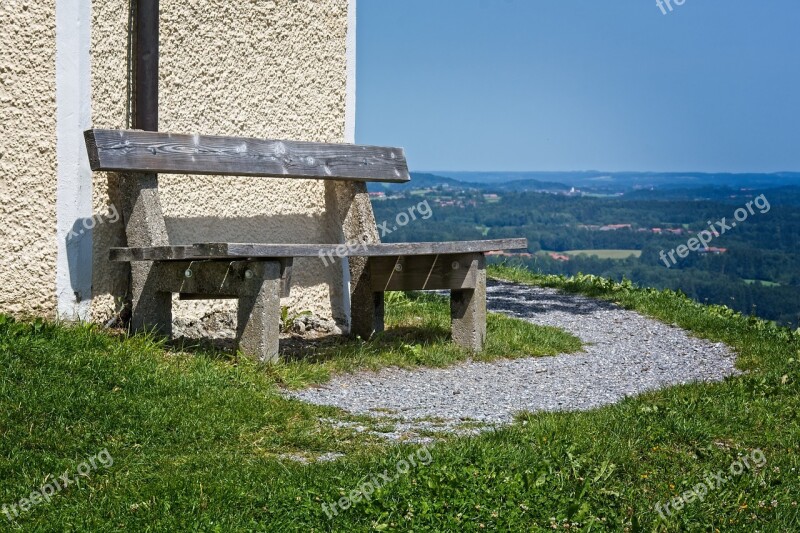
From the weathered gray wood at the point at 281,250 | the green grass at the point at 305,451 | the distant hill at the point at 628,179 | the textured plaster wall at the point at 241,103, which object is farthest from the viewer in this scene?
the distant hill at the point at 628,179

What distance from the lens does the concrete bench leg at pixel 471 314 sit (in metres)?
7.61

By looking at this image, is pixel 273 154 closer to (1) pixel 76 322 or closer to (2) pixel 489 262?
(1) pixel 76 322

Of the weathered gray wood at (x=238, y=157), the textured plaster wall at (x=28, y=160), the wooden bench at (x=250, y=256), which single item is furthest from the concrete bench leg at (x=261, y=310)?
the textured plaster wall at (x=28, y=160)

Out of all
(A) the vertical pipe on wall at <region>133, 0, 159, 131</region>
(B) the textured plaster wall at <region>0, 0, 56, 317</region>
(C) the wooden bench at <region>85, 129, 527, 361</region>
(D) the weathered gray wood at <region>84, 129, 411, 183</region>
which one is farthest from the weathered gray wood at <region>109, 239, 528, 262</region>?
(A) the vertical pipe on wall at <region>133, 0, 159, 131</region>

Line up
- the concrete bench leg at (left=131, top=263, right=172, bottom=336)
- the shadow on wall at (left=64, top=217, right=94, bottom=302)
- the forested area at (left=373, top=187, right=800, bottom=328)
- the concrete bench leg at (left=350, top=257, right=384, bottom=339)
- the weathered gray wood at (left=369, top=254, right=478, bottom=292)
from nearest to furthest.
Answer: the shadow on wall at (left=64, top=217, right=94, bottom=302), the concrete bench leg at (left=131, top=263, right=172, bottom=336), the weathered gray wood at (left=369, top=254, right=478, bottom=292), the concrete bench leg at (left=350, top=257, right=384, bottom=339), the forested area at (left=373, top=187, right=800, bottom=328)

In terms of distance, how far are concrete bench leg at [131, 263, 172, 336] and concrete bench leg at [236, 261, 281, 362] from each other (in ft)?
2.26

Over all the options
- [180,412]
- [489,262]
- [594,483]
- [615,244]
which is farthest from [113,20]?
[615,244]

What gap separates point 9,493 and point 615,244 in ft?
156

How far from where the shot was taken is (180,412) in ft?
16.6

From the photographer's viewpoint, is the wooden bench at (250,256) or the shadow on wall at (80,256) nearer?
the wooden bench at (250,256)

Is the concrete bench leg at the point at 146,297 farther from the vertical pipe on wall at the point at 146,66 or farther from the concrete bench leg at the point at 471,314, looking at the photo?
the concrete bench leg at the point at 471,314

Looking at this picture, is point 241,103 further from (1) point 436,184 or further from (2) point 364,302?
(1) point 436,184

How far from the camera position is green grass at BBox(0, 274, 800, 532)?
12.6 feet

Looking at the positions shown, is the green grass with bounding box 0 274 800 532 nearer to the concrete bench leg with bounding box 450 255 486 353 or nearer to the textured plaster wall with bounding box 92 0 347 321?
the textured plaster wall with bounding box 92 0 347 321
